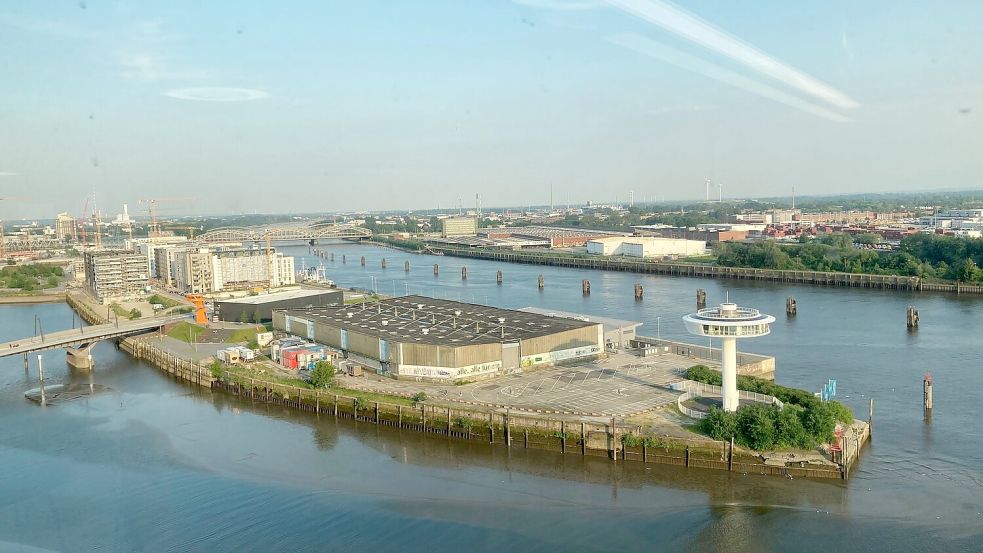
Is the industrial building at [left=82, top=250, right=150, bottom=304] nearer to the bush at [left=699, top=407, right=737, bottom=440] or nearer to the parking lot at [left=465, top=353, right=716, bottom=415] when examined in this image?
the parking lot at [left=465, top=353, right=716, bottom=415]

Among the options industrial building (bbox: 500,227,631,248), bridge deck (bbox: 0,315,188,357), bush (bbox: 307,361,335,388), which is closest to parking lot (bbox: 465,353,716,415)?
bush (bbox: 307,361,335,388)

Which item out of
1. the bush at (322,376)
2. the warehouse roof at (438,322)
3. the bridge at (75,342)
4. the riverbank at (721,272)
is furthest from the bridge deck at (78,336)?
the riverbank at (721,272)

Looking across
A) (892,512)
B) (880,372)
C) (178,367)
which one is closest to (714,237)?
(880,372)

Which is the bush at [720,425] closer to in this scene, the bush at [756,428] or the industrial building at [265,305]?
the bush at [756,428]

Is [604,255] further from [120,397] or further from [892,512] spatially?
[892,512]

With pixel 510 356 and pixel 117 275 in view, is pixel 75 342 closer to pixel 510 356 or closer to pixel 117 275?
pixel 510 356
